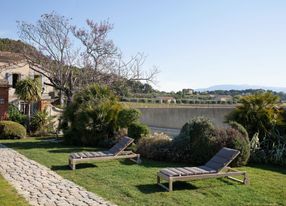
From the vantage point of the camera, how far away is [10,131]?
2098 cm

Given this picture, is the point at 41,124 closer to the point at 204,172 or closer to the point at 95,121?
the point at 95,121

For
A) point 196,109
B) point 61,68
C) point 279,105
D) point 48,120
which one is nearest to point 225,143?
point 279,105

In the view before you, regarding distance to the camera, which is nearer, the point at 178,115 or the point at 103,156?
the point at 103,156

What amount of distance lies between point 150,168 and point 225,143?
2.43m

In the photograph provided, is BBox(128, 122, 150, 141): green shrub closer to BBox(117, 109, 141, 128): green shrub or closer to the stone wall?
BBox(117, 109, 141, 128): green shrub

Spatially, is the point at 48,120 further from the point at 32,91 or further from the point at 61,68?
the point at 61,68

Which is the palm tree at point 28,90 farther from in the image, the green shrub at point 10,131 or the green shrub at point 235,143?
the green shrub at point 235,143

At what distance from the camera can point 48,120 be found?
944 inches

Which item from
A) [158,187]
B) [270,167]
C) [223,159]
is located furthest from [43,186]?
[270,167]

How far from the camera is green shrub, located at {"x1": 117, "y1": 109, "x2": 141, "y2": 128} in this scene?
16812mm

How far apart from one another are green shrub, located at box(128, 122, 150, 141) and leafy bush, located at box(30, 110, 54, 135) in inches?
349

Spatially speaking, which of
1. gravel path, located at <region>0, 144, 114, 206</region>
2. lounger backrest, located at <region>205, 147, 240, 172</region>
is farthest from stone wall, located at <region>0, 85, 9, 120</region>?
lounger backrest, located at <region>205, 147, 240, 172</region>

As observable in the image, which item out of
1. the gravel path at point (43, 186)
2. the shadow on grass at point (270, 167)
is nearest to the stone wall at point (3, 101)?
the gravel path at point (43, 186)

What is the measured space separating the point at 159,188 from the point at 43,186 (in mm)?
2671
